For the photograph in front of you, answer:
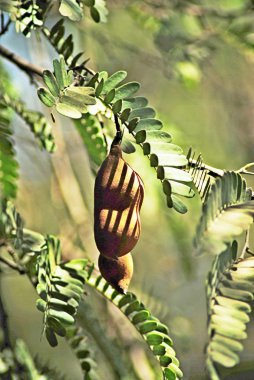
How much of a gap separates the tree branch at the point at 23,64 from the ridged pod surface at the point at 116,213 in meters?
0.27

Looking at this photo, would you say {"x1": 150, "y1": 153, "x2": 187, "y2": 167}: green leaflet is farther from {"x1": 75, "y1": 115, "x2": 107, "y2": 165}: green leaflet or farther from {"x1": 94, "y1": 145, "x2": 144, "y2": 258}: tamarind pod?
{"x1": 75, "y1": 115, "x2": 107, "y2": 165}: green leaflet

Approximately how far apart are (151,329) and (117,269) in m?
0.12

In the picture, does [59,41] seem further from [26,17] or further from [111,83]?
[111,83]

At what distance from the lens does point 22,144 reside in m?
2.11

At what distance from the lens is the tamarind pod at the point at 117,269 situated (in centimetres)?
77

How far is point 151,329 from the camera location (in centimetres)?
86

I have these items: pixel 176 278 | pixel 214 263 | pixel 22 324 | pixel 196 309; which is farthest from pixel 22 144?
pixel 214 263

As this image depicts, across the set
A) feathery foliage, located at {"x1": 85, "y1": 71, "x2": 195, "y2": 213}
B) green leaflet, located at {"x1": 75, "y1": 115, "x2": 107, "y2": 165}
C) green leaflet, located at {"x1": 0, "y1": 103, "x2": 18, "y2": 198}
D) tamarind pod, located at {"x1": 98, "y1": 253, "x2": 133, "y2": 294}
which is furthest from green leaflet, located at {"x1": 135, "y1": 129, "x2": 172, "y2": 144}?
green leaflet, located at {"x1": 0, "y1": 103, "x2": 18, "y2": 198}

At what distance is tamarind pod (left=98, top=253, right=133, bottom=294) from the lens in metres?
0.77

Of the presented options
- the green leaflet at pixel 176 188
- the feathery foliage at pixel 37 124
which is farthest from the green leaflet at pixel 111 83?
the feathery foliage at pixel 37 124

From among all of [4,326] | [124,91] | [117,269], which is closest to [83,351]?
[4,326]

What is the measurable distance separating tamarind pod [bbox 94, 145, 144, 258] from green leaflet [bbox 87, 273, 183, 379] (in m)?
0.13

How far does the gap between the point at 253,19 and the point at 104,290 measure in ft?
2.57

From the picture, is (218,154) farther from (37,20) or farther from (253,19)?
(37,20)
